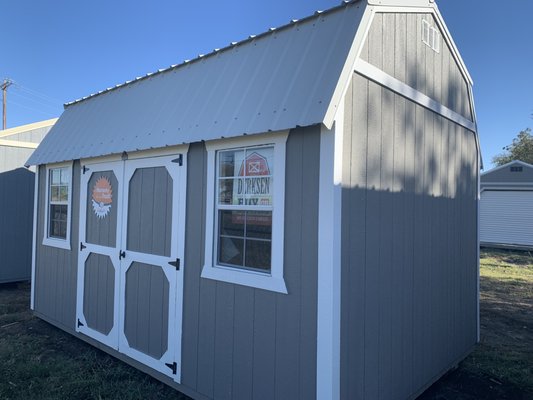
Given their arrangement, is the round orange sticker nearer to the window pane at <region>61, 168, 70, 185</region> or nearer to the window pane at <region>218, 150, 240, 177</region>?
the window pane at <region>61, 168, 70, 185</region>

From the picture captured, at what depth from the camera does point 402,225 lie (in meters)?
3.27

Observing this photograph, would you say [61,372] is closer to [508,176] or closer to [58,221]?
[58,221]

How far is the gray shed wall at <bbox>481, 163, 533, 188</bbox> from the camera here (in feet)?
50.5

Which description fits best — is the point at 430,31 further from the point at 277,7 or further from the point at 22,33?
the point at 22,33

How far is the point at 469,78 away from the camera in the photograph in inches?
180

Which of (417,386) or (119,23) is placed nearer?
(417,386)

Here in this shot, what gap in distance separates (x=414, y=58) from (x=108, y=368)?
4.50 m

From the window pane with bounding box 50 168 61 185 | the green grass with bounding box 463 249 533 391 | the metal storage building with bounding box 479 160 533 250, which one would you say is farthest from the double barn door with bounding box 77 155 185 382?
the metal storage building with bounding box 479 160 533 250

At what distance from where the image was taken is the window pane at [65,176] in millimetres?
Answer: 5324

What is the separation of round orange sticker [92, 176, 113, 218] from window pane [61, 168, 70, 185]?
88 centimetres

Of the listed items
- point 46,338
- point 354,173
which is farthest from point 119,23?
A: point 354,173

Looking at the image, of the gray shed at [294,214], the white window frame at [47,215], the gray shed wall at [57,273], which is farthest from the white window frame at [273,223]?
the white window frame at [47,215]

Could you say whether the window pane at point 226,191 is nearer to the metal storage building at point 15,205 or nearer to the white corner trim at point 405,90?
the white corner trim at point 405,90

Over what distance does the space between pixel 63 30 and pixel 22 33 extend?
1.21 meters
